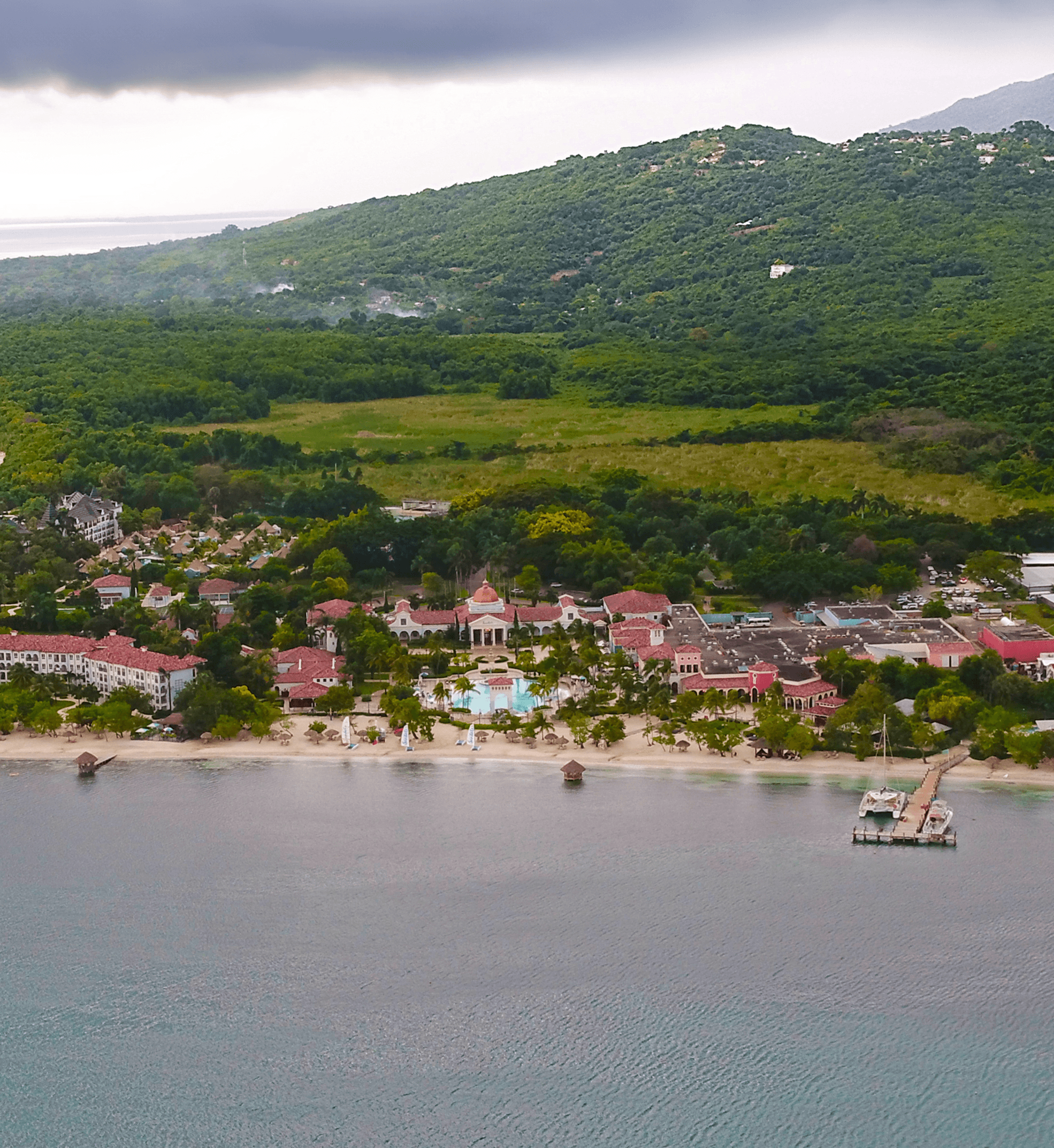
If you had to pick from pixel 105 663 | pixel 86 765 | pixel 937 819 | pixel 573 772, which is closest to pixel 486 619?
pixel 105 663

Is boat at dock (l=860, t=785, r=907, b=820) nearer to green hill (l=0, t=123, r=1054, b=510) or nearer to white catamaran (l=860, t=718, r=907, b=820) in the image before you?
white catamaran (l=860, t=718, r=907, b=820)

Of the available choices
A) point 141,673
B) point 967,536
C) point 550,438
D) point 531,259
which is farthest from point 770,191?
point 141,673

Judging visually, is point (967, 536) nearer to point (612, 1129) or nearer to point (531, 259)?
point (612, 1129)

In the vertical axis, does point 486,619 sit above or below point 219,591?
below

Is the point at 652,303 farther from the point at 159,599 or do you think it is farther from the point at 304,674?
the point at 304,674


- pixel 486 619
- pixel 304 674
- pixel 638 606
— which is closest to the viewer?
pixel 304 674

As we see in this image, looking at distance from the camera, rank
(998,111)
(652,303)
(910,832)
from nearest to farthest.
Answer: (910,832) → (652,303) → (998,111)

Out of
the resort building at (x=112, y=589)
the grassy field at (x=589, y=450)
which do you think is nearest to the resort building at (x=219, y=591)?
the resort building at (x=112, y=589)

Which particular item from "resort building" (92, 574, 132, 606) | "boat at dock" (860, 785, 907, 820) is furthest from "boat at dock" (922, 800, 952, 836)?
"resort building" (92, 574, 132, 606)

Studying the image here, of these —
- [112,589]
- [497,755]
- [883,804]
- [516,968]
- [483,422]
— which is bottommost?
[516,968]
